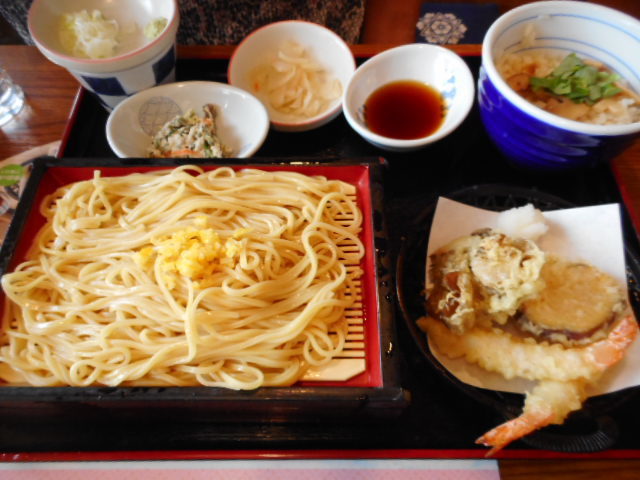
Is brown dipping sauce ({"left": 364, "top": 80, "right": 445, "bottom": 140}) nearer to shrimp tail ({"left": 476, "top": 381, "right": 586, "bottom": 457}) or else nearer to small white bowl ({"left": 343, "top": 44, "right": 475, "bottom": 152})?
small white bowl ({"left": 343, "top": 44, "right": 475, "bottom": 152})

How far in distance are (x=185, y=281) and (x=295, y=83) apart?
4.12 feet

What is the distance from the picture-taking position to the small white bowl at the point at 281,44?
2.28 metres

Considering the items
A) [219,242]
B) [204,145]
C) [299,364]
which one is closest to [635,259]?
[299,364]

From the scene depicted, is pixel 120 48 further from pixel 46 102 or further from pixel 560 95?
pixel 560 95

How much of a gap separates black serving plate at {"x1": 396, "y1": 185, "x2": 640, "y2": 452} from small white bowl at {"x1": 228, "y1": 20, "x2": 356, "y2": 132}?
0.85 m

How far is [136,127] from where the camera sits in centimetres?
207

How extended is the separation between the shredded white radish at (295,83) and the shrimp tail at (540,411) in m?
1.53

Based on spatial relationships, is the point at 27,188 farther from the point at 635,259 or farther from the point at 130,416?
the point at 635,259

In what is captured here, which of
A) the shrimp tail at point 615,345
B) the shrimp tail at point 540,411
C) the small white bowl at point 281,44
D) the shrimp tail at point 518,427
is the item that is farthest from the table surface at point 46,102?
the shrimp tail at point 518,427

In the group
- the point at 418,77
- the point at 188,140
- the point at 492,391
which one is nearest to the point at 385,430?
the point at 492,391

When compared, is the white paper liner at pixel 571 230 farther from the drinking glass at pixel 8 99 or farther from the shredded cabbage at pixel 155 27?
the drinking glass at pixel 8 99

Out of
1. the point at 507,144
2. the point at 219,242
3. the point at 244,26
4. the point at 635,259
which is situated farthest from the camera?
the point at 244,26

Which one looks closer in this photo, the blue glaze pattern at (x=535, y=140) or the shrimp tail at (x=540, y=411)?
the shrimp tail at (x=540, y=411)

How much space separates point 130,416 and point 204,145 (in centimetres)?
113
